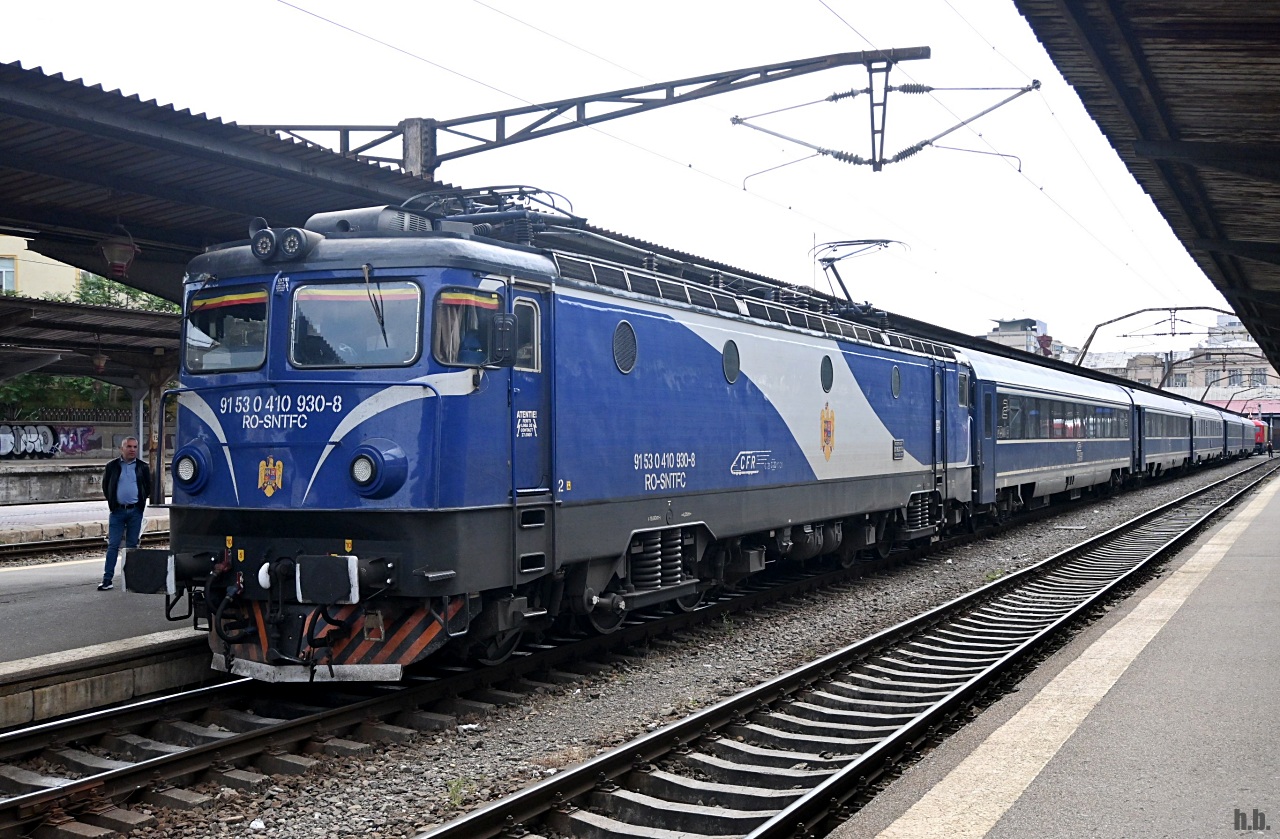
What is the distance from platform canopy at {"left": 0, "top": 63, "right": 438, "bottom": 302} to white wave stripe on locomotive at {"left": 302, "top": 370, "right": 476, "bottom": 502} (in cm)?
337

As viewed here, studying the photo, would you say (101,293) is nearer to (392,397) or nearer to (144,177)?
(144,177)

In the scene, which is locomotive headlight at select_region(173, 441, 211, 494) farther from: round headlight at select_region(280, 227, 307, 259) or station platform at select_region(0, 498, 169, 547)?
station platform at select_region(0, 498, 169, 547)

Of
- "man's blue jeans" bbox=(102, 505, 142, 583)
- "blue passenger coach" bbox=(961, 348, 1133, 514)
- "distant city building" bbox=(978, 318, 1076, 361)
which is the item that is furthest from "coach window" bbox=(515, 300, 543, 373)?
"distant city building" bbox=(978, 318, 1076, 361)

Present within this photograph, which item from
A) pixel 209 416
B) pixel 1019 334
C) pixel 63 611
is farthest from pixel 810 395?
pixel 1019 334

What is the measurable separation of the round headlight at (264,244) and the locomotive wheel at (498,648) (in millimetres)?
3336

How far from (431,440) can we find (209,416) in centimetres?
190

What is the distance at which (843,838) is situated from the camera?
5316mm

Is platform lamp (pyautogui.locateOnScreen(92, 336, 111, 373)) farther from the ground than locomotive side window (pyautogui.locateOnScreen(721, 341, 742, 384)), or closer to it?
farther from the ground

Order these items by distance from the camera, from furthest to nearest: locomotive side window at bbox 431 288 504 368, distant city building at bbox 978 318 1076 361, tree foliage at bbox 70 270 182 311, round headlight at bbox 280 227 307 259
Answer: distant city building at bbox 978 318 1076 361 → tree foliage at bbox 70 270 182 311 → round headlight at bbox 280 227 307 259 → locomotive side window at bbox 431 288 504 368

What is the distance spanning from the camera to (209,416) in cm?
854

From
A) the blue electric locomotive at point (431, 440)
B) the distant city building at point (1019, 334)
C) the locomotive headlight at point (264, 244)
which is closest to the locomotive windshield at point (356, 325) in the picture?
the blue electric locomotive at point (431, 440)

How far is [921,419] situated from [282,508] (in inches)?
450

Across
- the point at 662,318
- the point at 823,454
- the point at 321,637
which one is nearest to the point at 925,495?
the point at 823,454

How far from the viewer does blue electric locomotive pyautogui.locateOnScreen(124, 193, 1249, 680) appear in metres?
7.88
